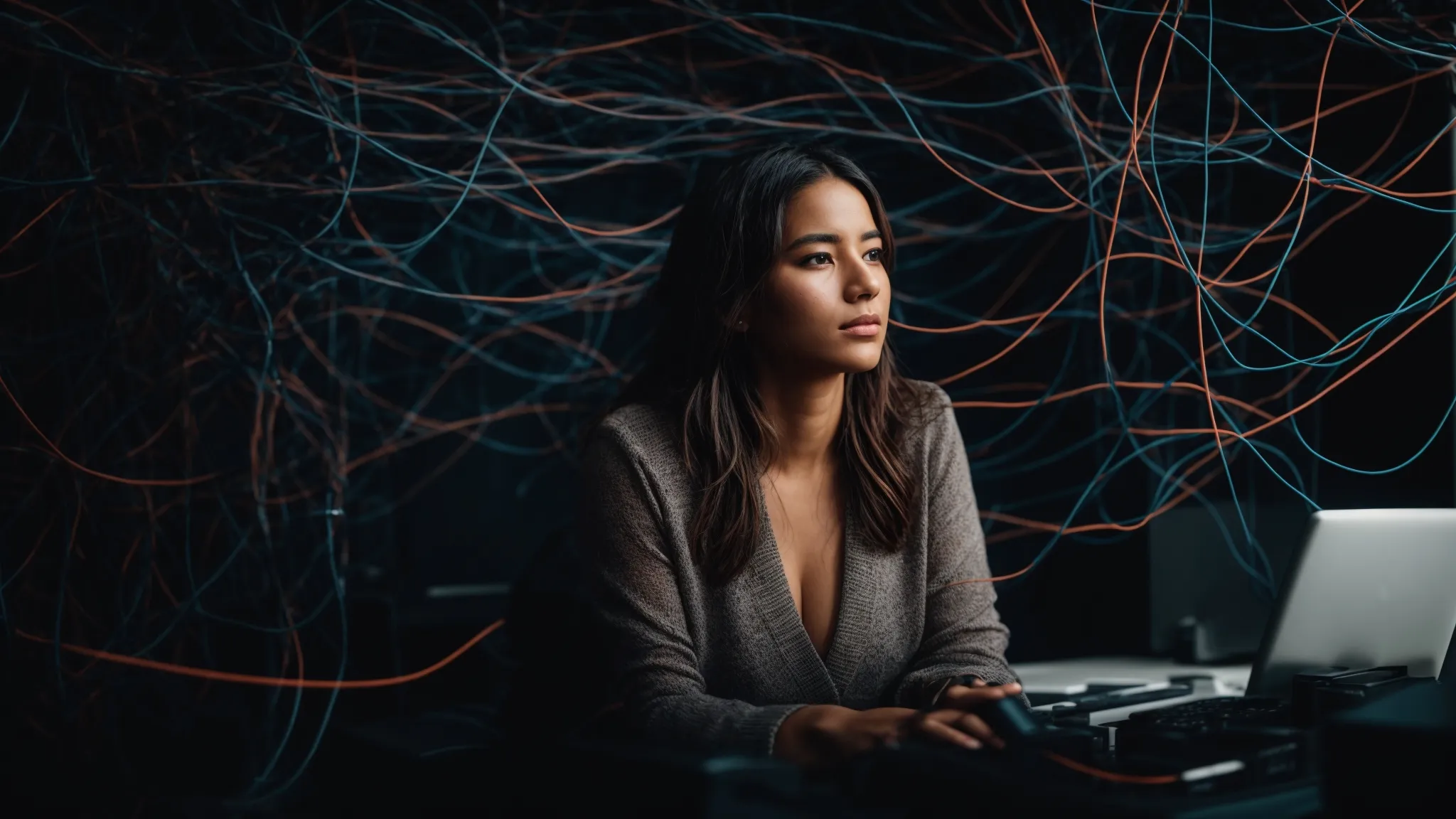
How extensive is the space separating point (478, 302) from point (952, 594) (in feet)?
4.73

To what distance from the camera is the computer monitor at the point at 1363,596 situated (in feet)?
3.75

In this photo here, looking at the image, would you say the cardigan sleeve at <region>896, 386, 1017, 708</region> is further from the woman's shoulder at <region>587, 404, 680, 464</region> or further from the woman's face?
the woman's shoulder at <region>587, 404, 680, 464</region>

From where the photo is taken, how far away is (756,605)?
4.58 feet

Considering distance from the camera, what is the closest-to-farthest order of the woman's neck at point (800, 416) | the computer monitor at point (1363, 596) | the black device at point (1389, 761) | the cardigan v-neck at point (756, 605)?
the black device at point (1389, 761)
the computer monitor at point (1363, 596)
the cardigan v-neck at point (756, 605)
the woman's neck at point (800, 416)

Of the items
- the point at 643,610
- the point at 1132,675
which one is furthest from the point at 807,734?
the point at 1132,675

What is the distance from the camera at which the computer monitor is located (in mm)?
1144

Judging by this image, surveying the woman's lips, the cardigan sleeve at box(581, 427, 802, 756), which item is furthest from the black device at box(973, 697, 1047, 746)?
the woman's lips

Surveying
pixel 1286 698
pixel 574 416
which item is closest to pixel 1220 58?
pixel 1286 698

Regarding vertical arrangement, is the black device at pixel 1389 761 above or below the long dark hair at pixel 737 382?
below

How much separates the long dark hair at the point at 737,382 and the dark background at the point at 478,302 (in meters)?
0.25

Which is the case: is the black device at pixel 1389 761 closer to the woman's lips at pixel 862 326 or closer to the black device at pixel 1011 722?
the black device at pixel 1011 722

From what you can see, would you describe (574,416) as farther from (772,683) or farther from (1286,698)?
(1286,698)

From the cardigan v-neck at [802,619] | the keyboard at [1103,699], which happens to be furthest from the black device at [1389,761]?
the cardigan v-neck at [802,619]

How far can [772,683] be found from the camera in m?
1.40
